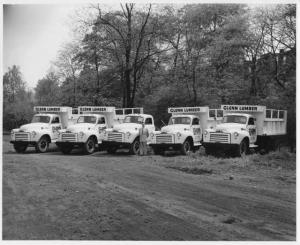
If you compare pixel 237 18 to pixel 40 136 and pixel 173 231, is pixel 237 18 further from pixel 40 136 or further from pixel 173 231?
pixel 173 231

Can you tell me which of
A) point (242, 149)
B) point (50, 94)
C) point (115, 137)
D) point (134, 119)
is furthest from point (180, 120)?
point (50, 94)

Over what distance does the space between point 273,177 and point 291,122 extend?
5260 mm

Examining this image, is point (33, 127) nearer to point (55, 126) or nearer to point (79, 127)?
point (55, 126)

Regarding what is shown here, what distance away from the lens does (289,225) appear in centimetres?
643

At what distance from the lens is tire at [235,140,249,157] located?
48.0ft

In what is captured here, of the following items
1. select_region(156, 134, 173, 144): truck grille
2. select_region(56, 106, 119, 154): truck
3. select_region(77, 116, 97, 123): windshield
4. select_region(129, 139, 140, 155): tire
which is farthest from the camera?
select_region(77, 116, 97, 123): windshield

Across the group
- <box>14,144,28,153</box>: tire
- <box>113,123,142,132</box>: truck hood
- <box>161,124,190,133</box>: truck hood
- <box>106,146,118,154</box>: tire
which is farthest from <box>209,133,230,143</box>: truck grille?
<box>14,144,28,153</box>: tire

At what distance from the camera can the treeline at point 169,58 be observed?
2250 cm

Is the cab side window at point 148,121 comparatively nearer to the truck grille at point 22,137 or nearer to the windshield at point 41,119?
the windshield at point 41,119

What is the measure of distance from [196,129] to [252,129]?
246 centimetres

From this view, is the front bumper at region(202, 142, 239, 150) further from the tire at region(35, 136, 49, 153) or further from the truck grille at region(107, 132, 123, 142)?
the tire at region(35, 136, 49, 153)

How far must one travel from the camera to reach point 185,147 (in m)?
15.9

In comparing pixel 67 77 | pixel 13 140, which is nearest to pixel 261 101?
pixel 13 140

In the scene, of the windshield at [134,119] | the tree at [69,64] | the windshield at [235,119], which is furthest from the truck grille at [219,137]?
the tree at [69,64]
